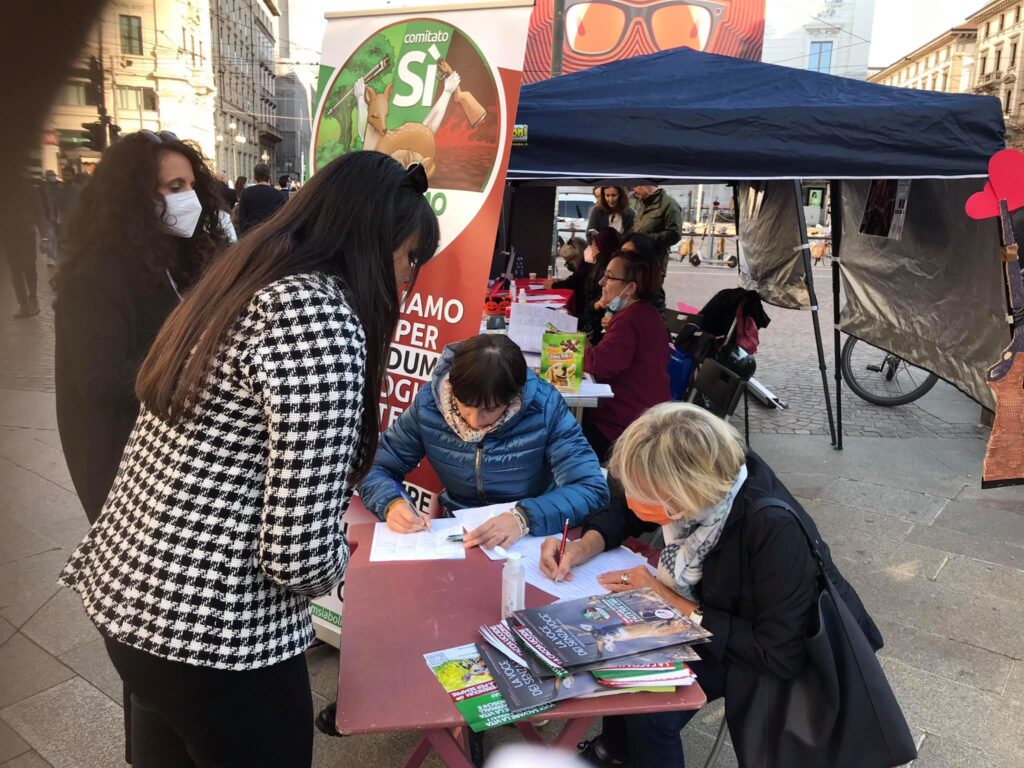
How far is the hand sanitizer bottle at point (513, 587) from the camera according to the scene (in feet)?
5.25

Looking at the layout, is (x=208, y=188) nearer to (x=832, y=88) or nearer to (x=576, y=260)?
(x=832, y=88)

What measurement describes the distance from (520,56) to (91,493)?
5.93 feet

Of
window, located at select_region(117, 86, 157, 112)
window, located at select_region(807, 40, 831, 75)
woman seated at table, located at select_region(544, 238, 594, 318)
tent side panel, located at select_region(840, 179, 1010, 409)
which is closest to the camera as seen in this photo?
window, located at select_region(117, 86, 157, 112)

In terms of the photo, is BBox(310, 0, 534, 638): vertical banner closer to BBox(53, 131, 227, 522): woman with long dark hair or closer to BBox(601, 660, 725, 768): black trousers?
BBox(53, 131, 227, 522): woman with long dark hair

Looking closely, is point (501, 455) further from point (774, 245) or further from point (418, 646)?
point (774, 245)

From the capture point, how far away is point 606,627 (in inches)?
59.3

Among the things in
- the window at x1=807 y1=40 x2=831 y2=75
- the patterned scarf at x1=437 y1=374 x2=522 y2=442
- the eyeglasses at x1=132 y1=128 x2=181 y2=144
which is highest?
the window at x1=807 y1=40 x2=831 y2=75

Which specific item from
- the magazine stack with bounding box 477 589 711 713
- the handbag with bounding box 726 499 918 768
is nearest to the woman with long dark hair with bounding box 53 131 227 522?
the magazine stack with bounding box 477 589 711 713

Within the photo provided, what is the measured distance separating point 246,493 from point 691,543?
1.06 meters

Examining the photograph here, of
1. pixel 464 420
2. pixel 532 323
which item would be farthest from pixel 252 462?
pixel 532 323

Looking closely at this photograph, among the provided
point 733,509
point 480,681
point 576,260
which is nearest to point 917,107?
point 733,509

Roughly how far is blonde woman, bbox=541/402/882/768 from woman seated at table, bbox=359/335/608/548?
0.42 metres

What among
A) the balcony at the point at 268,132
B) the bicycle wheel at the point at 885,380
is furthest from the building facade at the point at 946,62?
the bicycle wheel at the point at 885,380

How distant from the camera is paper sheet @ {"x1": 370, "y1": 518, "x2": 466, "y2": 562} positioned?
1.92 meters
